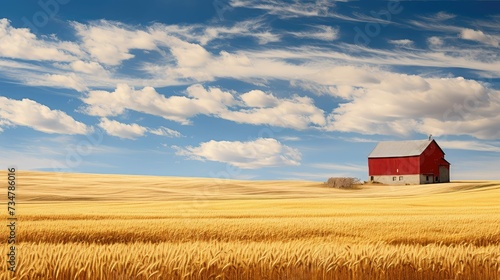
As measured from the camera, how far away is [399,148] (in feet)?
291

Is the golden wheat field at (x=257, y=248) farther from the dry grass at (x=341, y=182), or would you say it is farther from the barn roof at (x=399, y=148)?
the barn roof at (x=399, y=148)

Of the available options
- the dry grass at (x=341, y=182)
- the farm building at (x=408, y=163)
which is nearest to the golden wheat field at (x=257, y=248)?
the dry grass at (x=341, y=182)

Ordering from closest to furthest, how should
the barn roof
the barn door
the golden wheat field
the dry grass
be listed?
the golden wheat field, the dry grass, the barn roof, the barn door

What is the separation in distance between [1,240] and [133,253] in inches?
341

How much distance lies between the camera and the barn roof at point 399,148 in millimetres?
86688

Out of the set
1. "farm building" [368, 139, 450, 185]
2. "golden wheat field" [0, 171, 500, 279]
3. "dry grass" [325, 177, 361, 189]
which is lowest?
"golden wheat field" [0, 171, 500, 279]

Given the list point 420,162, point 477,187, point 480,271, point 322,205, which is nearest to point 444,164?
point 420,162

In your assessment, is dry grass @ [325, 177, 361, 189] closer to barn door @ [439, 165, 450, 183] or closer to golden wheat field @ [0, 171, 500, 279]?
barn door @ [439, 165, 450, 183]

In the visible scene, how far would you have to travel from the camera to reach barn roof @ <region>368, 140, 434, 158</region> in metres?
86.7

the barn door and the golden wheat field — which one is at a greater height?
the barn door

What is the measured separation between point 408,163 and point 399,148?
3.57 metres

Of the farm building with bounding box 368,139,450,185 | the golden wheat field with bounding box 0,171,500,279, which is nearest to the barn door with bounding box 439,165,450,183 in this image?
the farm building with bounding box 368,139,450,185

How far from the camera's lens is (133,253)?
9062 millimetres

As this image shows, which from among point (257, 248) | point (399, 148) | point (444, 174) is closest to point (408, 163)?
point (399, 148)
